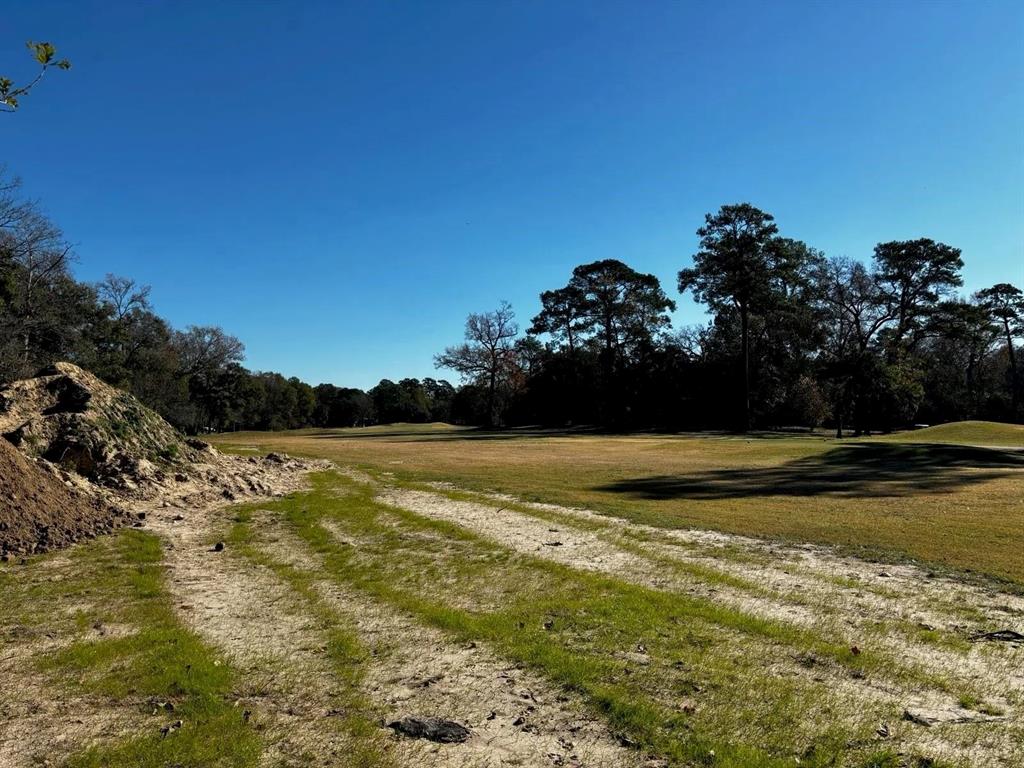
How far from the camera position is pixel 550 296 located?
73.2 m

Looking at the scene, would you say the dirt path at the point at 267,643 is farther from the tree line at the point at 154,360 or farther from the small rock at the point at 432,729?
the tree line at the point at 154,360

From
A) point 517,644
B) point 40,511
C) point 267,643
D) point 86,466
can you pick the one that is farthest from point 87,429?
point 517,644

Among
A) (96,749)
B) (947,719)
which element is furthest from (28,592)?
(947,719)

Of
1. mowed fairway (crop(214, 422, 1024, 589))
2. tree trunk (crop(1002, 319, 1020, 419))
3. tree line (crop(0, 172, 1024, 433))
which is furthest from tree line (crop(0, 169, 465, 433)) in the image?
tree trunk (crop(1002, 319, 1020, 419))

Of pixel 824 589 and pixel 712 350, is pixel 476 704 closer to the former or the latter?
pixel 824 589

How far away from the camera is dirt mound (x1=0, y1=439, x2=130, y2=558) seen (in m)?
9.90

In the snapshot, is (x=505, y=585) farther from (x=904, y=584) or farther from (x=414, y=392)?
(x=414, y=392)

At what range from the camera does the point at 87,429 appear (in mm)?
14898

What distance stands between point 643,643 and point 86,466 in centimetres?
1377

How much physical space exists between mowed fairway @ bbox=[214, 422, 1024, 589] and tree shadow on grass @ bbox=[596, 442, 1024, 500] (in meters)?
0.05

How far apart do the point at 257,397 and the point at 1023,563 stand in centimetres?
8714

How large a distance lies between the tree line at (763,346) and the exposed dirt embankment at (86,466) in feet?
149

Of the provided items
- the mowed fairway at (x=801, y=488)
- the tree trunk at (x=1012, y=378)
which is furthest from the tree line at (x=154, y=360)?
the tree trunk at (x=1012, y=378)

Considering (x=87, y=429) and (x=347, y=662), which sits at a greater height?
(x=87, y=429)
